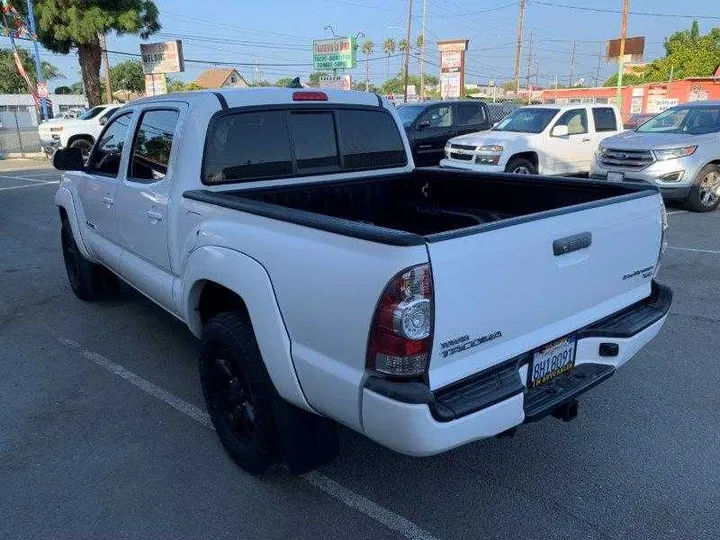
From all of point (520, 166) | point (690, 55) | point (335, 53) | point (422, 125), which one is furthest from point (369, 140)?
point (690, 55)

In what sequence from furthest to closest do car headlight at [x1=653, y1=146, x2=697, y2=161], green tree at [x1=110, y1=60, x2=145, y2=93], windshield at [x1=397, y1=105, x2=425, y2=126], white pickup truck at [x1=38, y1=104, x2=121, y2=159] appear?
green tree at [x1=110, y1=60, x2=145, y2=93] → white pickup truck at [x1=38, y1=104, x2=121, y2=159] → windshield at [x1=397, y1=105, x2=425, y2=126] → car headlight at [x1=653, y1=146, x2=697, y2=161]

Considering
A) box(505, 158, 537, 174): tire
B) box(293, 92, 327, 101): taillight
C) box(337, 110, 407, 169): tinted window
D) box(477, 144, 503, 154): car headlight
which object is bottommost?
box(505, 158, 537, 174): tire

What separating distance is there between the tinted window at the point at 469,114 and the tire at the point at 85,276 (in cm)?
1047

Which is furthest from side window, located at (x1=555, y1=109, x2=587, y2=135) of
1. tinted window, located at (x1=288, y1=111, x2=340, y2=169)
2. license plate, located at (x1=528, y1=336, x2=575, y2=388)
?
license plate, located at (x1=528, y1=336, x2=575, y2=388)

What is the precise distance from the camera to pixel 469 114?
14508mm

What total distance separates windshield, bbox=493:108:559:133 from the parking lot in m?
8.05

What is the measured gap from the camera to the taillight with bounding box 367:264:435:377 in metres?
2.02

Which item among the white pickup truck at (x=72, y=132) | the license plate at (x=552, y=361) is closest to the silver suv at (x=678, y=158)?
the license plate at (x=552, y=361)

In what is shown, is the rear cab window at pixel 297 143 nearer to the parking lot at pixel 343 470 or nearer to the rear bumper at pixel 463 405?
the parking lot at pixel 343 470

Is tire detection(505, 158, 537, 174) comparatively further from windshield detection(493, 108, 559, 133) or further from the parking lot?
the parking lot

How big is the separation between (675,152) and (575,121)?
10.1ft

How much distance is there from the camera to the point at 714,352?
14.4ft

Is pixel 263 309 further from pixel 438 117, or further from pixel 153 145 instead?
pixel 438 117

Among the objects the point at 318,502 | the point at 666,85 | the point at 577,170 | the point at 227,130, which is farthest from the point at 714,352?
the point at 666,85
